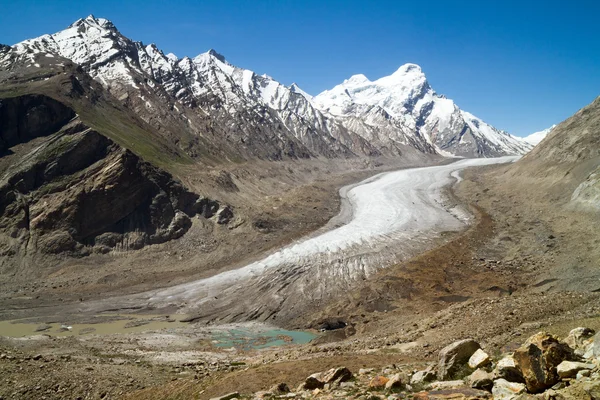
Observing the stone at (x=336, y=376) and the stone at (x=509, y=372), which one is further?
the stone at (x=336, y=376)

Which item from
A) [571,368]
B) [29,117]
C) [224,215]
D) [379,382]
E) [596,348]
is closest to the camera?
[571,368]

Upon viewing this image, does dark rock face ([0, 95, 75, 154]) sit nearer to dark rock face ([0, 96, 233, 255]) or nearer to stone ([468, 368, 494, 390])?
dark rock face ([0, 96, 233, 255])

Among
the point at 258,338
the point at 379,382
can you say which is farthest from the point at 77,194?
the point at 379,382

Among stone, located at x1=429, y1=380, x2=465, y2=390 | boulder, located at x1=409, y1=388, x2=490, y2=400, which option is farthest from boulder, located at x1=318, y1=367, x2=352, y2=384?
boulder, located at x1=409, y1=388, x2=490, y2=400

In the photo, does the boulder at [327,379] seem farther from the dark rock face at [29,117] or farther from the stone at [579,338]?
the dark rock face at [29,117]

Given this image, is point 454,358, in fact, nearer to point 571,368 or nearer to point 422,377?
point 422,377

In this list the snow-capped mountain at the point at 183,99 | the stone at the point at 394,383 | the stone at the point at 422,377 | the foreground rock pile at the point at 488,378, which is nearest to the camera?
the foreground rock pile at the point at 488,378

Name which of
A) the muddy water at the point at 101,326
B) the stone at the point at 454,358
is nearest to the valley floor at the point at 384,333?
the stone at the point at 454,358
